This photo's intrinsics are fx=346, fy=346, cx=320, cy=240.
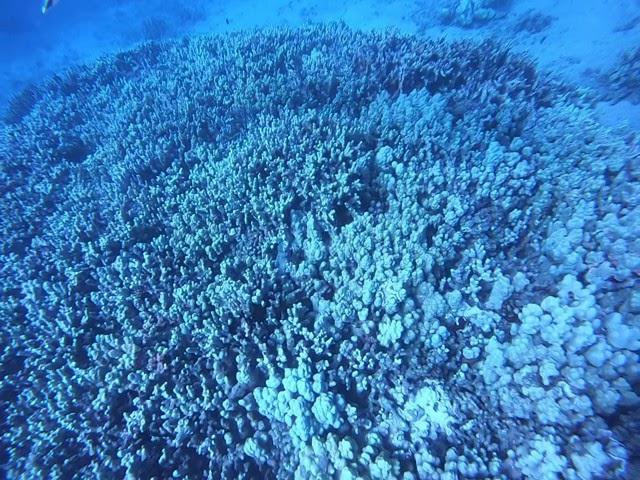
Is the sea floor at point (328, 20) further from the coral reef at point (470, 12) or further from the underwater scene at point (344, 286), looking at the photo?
the underwater scene at point (344, 286)

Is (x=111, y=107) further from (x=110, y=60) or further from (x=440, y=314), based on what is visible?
(x=440, y=314)

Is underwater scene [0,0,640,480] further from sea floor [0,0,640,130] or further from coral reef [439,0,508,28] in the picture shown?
coral reef [439,0,508,28]

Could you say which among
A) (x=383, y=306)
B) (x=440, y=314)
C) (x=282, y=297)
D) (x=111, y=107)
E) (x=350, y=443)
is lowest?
(x=350, y=443)

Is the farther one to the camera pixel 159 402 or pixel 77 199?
pixel 77 199

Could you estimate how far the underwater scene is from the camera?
7.13 feet

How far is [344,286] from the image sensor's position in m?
2.93

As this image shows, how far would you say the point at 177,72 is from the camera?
297 inches

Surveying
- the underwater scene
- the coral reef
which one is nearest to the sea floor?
the coral reef

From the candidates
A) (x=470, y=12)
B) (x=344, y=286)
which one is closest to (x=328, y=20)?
(x=470, y=12)

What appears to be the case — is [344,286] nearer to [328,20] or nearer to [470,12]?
Answer: [470,12]

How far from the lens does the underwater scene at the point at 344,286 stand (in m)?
2.17

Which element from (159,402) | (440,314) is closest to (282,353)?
(159,402)

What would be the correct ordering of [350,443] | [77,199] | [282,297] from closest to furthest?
[350,443] < [282,297] < [77,199]

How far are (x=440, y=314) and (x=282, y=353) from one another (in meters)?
1.23
